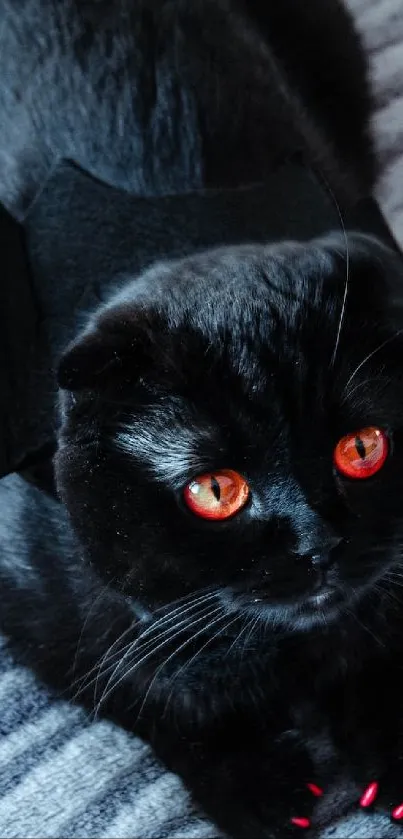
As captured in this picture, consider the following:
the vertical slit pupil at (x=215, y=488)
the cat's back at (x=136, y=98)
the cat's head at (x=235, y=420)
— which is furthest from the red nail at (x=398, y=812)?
the cat's back at (x=136, y=98)

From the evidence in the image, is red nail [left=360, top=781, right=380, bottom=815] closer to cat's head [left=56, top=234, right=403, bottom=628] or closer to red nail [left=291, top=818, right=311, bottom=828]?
red nail [left=291, top=818, right=311, bottom=828]

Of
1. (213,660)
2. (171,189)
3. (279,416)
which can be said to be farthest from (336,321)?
(213,660)

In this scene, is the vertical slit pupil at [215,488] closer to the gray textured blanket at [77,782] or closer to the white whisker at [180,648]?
the white whisker at [180,648]

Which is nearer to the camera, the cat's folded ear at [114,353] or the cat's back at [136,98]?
the cat's folded ear at [114,353]

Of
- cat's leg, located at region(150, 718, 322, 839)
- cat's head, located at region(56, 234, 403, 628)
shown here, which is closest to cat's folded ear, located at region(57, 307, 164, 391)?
cat's head, located at region(56, 234, 403, 628)

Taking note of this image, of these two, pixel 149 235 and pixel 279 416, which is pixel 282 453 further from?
pixel 149 235
